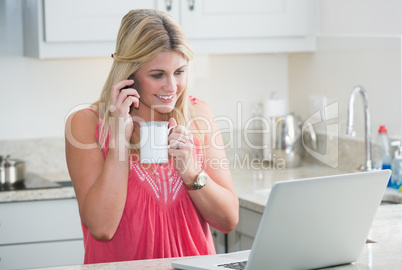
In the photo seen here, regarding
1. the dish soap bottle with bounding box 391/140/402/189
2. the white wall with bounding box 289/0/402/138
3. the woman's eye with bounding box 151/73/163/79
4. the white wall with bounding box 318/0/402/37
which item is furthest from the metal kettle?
the woman's eye with bounding box 151/73/163/79

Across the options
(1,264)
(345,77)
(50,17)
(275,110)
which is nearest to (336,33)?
(345,77)

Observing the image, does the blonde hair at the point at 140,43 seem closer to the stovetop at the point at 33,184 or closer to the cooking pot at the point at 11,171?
the stovetop at the point at 33,184

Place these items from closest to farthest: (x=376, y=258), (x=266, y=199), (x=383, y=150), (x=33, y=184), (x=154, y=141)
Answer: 1. (x=376, y=258)
2. (x=154, y=141)
3. (x=266, y=199)
4. (x=383, y=150)
5. (x=33, y=184)

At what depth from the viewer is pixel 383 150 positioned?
277 cm

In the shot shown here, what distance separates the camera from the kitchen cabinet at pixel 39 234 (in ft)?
9.39

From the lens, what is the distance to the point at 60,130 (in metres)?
3.39

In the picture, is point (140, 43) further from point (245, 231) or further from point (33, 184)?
point (33, 184)

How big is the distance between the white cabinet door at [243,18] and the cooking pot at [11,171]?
0.98 metres

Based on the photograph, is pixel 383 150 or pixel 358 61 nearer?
pixel 383 150

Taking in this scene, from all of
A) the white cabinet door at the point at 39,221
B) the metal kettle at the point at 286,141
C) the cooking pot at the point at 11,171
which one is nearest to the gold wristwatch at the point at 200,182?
the white cabinet door at the point at 39,221

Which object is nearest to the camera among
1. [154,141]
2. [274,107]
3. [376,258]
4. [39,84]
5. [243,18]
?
[376,258]

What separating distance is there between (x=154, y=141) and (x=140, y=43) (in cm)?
29

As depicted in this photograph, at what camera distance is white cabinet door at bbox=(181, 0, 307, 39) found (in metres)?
3.16

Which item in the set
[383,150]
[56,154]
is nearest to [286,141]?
[383,150]
